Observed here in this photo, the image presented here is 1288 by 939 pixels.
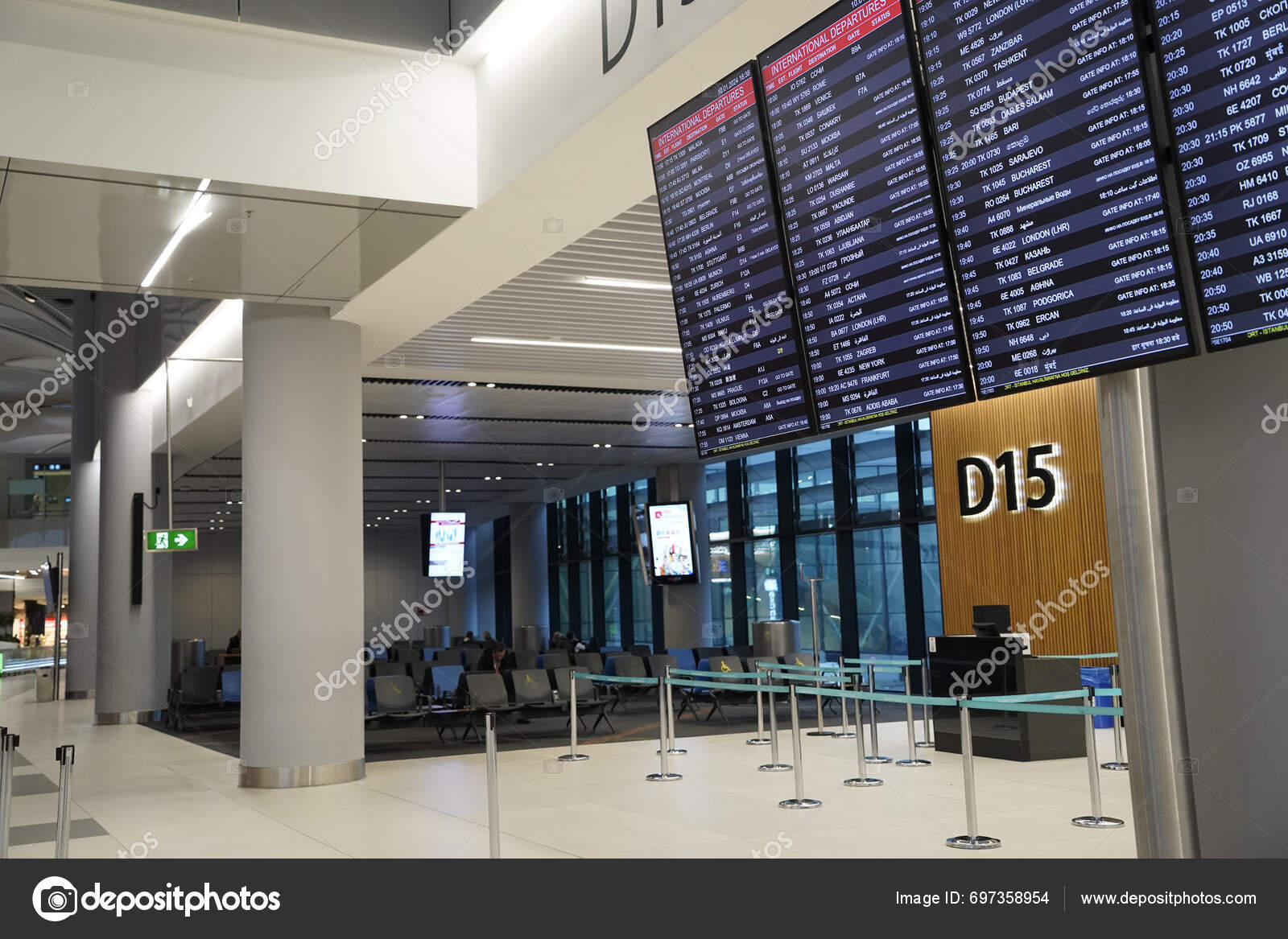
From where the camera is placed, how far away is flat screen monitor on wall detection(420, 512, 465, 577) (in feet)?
64.2

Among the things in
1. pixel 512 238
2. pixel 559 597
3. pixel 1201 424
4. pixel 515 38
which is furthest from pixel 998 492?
pixel 559 597

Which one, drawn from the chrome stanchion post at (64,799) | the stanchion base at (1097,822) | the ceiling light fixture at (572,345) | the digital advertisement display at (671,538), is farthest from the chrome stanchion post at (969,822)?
the digital advertisement display at (671,538)

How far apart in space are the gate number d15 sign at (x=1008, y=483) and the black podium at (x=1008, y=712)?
8.53 feet

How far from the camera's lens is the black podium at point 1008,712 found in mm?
9562

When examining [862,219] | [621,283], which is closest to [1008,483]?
[621,283]

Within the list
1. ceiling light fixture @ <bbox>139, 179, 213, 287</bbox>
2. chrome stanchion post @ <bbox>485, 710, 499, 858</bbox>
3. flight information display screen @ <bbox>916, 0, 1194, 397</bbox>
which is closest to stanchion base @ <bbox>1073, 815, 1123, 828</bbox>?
chrome stanchion post @ <bbox>485, 710, 499, 858</bbox>

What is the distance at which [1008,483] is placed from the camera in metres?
12.7

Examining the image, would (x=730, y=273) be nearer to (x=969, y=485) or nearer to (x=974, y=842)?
(x=974, y=842)

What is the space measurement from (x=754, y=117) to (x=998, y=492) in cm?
883

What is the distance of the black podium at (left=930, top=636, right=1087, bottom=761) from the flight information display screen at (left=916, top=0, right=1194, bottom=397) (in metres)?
6.41

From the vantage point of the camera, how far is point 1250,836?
344cm

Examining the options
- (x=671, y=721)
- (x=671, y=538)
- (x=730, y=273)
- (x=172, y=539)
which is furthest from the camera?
(x=671, y=538)

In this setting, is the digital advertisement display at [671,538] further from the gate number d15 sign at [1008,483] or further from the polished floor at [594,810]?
the polished floor at [594,810]

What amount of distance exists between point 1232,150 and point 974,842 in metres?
4.05
